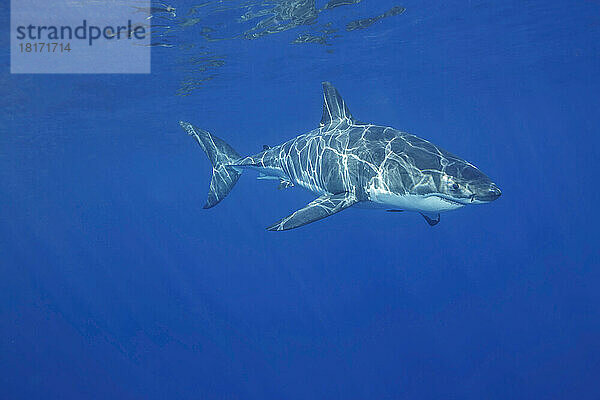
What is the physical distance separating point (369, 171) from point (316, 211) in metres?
1.09

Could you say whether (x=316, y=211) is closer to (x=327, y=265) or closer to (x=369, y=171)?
(x=369, y=171)

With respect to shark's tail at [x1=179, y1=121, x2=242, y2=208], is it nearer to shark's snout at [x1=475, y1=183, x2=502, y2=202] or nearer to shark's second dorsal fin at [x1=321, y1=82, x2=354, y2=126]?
shark's second dorsal fin at [x1=321, y1=82, x2=354, y2=126]

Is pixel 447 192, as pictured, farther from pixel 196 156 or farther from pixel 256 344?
pixel 196 156

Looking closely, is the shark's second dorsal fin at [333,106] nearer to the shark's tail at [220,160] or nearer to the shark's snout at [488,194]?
the shark's tail at [220,160]

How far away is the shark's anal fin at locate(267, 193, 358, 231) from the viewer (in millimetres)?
6133

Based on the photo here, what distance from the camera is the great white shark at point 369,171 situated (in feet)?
18.0

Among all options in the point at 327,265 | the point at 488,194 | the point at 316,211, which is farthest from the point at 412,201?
the point at 327,265

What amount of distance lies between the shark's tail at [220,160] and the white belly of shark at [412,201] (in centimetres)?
513

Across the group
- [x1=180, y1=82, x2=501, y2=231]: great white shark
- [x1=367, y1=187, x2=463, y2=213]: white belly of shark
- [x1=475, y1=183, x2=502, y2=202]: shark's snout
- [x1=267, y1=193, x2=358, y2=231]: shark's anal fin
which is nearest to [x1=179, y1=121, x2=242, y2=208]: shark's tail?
[x1=180, y1=82, x2=501, y2=231]: great white shark

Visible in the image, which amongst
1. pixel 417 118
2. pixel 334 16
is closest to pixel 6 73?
pixel 334 16

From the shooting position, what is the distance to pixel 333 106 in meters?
8.77

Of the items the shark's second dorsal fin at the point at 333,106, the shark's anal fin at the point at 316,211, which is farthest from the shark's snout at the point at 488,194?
the shark's second dorsal fin at the point at 333,106

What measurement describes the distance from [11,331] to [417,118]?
43.4 meters

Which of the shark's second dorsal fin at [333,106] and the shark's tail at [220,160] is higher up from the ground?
the shark's second dorsal fin at [333,106]
